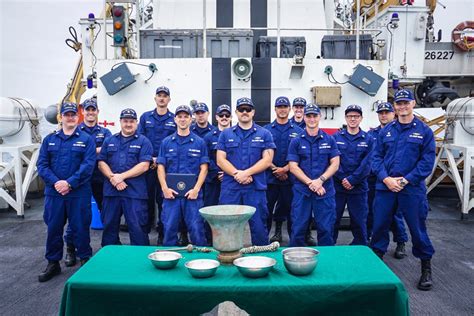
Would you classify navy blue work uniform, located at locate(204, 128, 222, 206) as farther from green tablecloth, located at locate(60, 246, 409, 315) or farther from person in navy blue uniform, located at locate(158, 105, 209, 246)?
green tablecloth, located at locate(60, 246, 409, 315)

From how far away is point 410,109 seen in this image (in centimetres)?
407

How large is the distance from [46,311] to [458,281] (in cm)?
379

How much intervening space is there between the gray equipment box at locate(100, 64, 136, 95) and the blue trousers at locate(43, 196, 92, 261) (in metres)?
2.05

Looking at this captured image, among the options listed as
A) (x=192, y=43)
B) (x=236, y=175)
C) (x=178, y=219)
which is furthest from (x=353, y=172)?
(x=192, y=43)

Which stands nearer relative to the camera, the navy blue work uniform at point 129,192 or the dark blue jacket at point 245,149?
the dark blue jacket at point 245,149

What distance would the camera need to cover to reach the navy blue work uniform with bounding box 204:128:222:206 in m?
4.91

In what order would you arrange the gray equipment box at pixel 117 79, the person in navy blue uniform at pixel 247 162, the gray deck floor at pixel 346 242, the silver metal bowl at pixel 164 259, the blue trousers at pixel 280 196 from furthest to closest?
1. the gray equipment box at pixel 117 79
2. the blue trousers at pixel 280 196
3. the person in navy blue uniform at pixel 247 162
4. the gray deck floor at pixel 346 242
5. the silver metal bowl at pixel 164 259

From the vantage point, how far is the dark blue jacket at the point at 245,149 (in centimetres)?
421

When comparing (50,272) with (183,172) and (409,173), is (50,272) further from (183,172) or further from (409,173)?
(409,173)

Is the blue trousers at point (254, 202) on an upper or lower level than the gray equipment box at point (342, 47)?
lower

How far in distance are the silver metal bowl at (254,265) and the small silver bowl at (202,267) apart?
119 millimetres

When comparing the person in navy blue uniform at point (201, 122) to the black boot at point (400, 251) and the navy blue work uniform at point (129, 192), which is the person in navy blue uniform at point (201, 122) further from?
the black boot at point (400, 251)

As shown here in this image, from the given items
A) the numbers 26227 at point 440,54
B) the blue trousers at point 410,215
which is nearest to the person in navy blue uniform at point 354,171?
the blue trousers at point 410,215

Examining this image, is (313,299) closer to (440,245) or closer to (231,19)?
(440,245)
